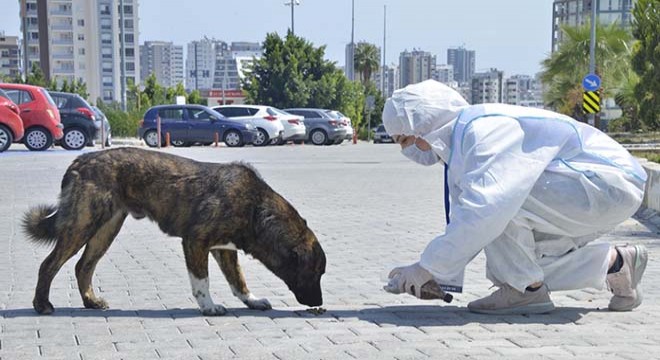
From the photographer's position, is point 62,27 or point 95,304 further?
point 62,27

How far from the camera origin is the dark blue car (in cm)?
3162

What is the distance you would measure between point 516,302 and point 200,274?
6.26 feet

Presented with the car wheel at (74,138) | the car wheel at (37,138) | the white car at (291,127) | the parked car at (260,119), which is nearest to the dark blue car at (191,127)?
Result: the parked car at (260,119)

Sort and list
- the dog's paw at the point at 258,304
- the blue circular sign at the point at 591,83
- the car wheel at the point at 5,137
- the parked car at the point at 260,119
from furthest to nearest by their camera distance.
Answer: the parked car at the point at 260,119, the blue circular sign at the point at 591,83, the car wheel at the point at 5,137, the dog's paw at the point at 258,304

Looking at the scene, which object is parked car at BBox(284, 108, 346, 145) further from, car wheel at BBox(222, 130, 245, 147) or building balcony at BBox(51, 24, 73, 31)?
building balcony at BBox(51, 24, 73, 31)

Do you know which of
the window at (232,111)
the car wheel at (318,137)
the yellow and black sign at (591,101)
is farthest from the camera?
the car wheel at (318,137)

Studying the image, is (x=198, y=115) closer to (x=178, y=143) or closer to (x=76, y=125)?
(x=178, y=143)

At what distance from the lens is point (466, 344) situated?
4848 millimetres

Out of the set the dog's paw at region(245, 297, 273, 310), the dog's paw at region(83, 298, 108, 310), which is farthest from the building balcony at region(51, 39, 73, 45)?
the dog's paw at region(245, 297, 273, 310)

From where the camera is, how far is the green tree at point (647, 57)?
889 inches

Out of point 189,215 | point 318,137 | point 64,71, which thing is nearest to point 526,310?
point 189,215

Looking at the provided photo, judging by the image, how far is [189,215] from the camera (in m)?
5.59

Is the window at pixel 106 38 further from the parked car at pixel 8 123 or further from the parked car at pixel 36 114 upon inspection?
the parked car at pixel 8 123

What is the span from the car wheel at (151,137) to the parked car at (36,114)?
649 cm
